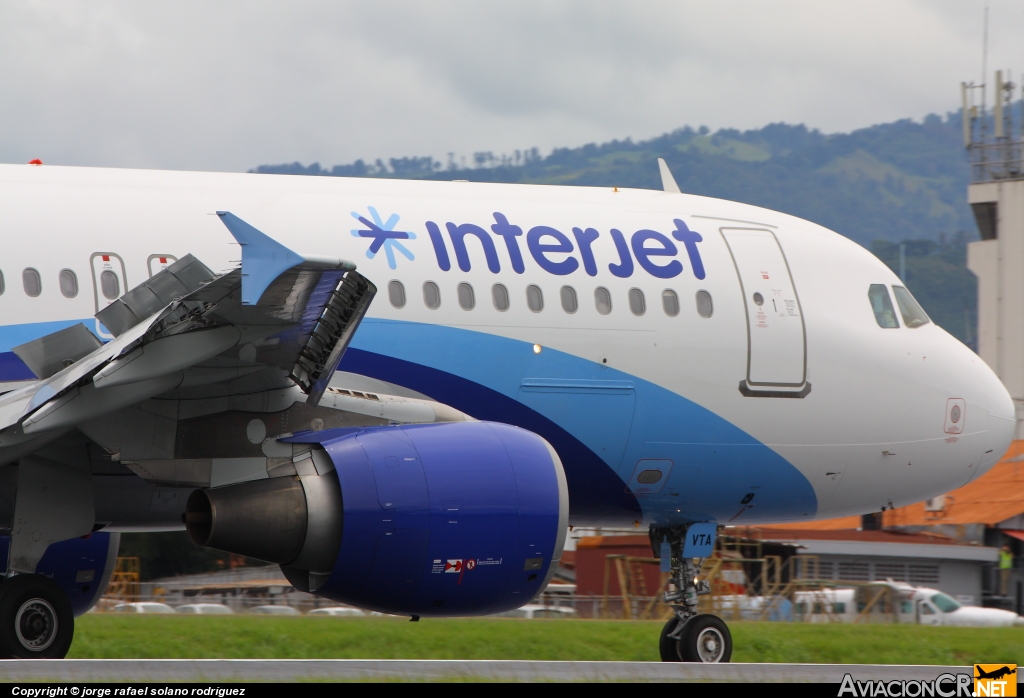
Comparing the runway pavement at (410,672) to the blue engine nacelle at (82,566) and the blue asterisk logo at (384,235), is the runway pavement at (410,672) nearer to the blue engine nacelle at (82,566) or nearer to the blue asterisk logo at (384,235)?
the blue engine nacelle at (82,566)

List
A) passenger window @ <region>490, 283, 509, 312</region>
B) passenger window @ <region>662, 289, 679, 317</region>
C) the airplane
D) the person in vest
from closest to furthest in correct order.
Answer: the airplane, passenger window @ <region>490, 283, 509, 312</region>, passenger window @ <region>662, 289, 679, 317</region>, the person in vest

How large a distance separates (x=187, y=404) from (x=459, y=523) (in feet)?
6.49

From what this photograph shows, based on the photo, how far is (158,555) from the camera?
44250 mm

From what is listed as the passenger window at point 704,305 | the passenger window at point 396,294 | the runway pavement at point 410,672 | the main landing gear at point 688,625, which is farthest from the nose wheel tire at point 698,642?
the passenger window at point 396,294

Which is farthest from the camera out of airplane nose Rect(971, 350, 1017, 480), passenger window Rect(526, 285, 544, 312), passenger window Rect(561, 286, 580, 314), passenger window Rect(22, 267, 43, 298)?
airplane nose Rect(971, 350, 1017, 480)

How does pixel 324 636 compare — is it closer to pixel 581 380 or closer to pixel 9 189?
pixel 581 380

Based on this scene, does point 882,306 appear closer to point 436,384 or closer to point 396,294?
point 436,384

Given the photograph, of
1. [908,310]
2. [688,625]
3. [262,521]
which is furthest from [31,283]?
[908,310]

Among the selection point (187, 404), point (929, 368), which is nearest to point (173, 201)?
point (187, 404)

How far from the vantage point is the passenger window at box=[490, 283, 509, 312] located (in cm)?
1015

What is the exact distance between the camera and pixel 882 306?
11688mm

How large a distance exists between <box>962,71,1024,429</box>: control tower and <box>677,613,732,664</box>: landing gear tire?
136 ft

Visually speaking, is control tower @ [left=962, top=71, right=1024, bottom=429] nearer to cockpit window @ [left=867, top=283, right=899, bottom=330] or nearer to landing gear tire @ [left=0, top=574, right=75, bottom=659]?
cockpit window @ [left=867, top=283, right=899, bottom=330]

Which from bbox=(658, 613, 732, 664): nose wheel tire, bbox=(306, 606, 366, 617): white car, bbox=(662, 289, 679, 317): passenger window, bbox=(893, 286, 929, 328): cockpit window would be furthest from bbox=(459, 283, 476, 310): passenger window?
bbox=(306, 606, 366, 617): white car
